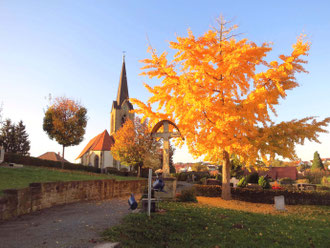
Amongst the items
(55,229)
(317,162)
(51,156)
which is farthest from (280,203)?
(317,162)

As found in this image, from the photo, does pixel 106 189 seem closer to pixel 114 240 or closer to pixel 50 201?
pixel 50 201

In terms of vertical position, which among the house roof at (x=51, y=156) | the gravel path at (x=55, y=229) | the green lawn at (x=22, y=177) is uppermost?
the house roof at (x=51, y=156)

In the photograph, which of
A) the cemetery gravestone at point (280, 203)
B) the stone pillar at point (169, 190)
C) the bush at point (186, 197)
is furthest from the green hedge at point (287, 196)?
the stone pillar at point (169, 190)

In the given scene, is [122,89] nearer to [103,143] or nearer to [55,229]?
[103,143]

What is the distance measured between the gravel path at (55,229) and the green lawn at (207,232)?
0.51 meters

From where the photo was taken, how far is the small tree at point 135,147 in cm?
3231

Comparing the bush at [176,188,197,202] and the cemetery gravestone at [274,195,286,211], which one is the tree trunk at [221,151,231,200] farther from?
the bush at [176,188,197,202]

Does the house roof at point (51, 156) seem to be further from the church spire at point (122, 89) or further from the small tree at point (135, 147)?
the small tree at point (135, 147)

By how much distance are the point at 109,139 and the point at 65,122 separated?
23385 mm

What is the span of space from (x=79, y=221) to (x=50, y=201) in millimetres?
3120

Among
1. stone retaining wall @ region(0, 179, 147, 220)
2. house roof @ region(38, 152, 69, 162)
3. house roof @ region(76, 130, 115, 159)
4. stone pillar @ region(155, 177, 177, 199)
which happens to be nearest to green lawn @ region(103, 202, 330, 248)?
stone pillar @ region(155, 177, 177, 199)

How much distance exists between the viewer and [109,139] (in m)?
52.4

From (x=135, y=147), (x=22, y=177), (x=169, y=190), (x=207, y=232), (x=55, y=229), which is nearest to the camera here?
(x=55, y=229)

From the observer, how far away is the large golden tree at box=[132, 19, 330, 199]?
496 inches
